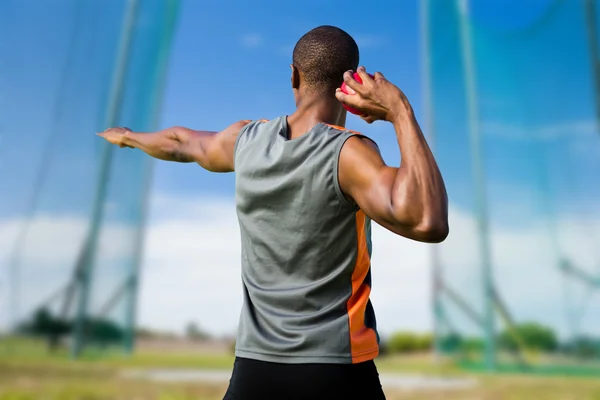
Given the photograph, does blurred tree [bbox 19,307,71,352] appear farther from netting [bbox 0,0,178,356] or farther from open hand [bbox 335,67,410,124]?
open hand [bbox 335,67,410,124]

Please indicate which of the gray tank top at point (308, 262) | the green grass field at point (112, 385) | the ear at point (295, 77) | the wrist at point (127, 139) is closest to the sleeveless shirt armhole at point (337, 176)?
the gray tank top at point (308, 262)

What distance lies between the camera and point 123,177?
16.1ft

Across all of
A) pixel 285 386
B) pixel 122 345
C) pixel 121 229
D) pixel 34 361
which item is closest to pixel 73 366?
pixel 34 361

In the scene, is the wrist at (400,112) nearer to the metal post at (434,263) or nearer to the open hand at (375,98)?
the open hand at (375,98)

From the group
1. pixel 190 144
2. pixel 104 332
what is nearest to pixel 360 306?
pixel 190 144

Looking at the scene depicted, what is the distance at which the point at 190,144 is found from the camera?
145 centimetres

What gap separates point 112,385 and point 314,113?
145 inches

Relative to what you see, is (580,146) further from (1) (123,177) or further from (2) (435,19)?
(1) (123,177)

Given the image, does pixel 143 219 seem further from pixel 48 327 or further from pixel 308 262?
pixel 308 262

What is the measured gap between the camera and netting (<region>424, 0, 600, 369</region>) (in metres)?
4.83

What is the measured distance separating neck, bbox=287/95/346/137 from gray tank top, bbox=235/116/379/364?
0.05 meters

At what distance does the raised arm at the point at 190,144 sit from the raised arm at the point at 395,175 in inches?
13.3

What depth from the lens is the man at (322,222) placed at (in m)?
1.03

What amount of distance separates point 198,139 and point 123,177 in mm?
3658
